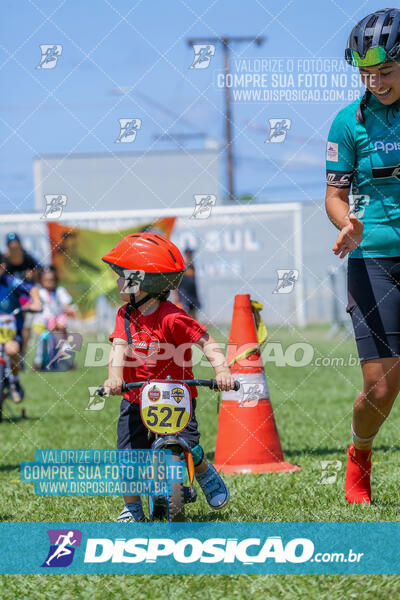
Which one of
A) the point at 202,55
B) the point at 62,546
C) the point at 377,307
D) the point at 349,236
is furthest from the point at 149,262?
the point at 202,55

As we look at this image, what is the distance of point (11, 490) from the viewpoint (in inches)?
226

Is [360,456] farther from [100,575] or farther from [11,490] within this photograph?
[11,490]

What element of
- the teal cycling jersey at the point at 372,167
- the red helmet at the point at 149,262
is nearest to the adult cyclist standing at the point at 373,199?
the teal cycling jersey at the point at 372,167

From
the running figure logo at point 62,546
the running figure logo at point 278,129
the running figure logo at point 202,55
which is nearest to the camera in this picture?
the running figure logo at point 62,546

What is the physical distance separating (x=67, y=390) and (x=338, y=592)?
10027 millimetres

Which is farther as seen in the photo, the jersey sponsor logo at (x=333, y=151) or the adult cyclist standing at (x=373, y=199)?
the jersey sponsor logo at (x=333, y=151)

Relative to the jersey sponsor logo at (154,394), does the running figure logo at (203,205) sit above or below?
above

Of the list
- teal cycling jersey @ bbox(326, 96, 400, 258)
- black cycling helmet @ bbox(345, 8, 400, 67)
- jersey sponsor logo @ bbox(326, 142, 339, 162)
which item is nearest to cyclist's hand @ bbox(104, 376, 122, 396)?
teal cycling jersey @ bbox(326, 96, 400, 258)

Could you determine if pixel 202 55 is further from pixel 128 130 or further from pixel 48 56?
pixel 48 56

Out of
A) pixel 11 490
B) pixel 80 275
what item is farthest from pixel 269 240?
pixel 11 490

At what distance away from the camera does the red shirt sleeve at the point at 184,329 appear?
4.41 meters

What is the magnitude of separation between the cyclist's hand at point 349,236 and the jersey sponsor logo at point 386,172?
1.56 feet

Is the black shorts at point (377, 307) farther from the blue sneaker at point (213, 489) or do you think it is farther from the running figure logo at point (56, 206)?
the running figure logo at point (56, 206)

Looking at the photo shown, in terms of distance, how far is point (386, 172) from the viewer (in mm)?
4316
